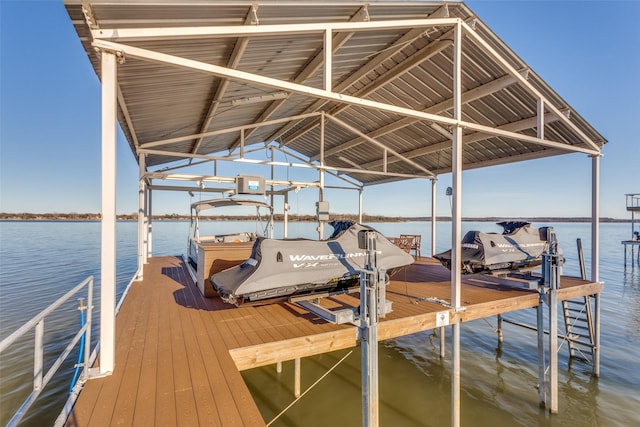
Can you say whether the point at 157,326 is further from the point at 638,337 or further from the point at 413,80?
the point at 638,337

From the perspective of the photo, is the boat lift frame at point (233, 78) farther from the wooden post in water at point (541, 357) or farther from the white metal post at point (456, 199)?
the wooden post in water at point (541, 357)

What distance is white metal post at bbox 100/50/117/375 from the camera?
235 cm

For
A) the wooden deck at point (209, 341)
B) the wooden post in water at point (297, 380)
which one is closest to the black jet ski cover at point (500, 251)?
the wooden deck at point (209, 341)

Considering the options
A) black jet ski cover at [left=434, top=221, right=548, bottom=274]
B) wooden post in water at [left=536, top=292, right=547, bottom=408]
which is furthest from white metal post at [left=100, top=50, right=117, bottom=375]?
wooden post in water at [left=536, top=292, right=547, bottom=408]

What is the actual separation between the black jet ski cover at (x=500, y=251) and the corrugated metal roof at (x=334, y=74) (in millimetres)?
1754

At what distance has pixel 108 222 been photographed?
93.0 inches

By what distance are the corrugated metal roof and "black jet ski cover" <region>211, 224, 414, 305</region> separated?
1.76 metres

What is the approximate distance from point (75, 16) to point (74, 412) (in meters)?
2.92

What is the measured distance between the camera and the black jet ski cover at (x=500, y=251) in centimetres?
508

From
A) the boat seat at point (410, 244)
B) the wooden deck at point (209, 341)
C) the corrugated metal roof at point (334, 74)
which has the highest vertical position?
the corrugated metal roof at point (334, 74)

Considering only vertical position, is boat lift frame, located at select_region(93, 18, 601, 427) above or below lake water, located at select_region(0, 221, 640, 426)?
above

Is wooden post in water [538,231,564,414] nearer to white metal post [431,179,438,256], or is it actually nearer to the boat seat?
the boat seat

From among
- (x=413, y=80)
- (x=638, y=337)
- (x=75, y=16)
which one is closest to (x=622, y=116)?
(x=638, y=337)

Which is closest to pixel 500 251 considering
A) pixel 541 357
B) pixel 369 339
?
pixel 541 357
